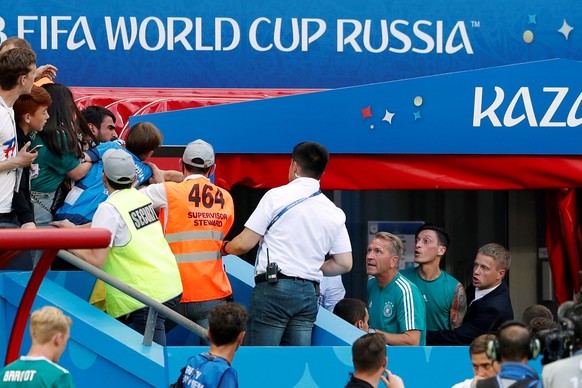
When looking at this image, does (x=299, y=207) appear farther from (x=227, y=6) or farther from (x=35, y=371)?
(x=227, y=6)

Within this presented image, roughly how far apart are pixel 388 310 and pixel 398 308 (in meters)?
0.10

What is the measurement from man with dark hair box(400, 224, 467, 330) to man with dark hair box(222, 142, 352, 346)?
143 cm

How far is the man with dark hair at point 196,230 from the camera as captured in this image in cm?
743

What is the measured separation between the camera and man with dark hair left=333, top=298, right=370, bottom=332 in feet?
27.1

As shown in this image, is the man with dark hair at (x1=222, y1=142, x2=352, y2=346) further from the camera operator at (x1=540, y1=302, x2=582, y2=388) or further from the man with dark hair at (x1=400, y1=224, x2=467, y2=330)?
the camera operator at (x1=540, y1=302, x2=582, y2=388)

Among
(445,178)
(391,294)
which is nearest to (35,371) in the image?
(391,294)

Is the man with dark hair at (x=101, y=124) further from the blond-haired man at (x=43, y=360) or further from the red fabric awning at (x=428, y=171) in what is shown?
the blond-haired man at (x=43, y=360)

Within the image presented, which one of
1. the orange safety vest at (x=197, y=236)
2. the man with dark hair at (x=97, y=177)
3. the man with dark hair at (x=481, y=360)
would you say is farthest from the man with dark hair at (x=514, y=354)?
the man with dark hair at (x=97, y=177)

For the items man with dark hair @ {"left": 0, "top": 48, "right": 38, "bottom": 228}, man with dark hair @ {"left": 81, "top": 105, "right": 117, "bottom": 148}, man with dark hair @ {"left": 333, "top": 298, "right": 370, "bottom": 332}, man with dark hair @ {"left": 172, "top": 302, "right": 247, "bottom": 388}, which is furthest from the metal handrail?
man with dark hair @ {"left": 333, "top": 298, "right": 370, "bottom": 332}

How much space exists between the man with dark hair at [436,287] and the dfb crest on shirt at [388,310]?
2.05 feet

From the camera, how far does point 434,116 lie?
30.3 feet

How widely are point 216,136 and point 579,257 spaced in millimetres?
2873

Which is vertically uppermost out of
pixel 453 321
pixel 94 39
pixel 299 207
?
pixel 94 39

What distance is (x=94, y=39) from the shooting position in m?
10.8
